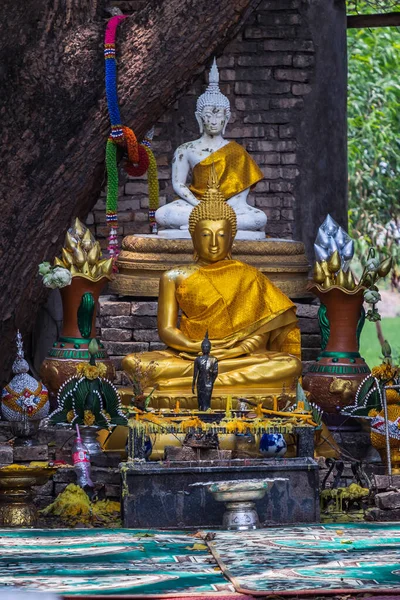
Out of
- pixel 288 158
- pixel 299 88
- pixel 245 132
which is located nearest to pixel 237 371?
pixel 288 158

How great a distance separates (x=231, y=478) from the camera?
22.0 ft

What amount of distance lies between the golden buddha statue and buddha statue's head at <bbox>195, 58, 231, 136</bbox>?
73cm

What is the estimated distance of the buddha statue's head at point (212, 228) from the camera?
26.2ft

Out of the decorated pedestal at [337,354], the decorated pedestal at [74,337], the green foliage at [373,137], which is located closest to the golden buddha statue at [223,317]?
the decorated pedestal at [337,354]

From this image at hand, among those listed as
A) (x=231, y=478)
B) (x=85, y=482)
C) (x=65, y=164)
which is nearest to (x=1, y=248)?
(x=65, y=164)

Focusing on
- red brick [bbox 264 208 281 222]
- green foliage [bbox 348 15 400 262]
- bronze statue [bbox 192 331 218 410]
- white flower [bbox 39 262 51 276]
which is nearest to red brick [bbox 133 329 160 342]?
white flower [bbox 39 262 51 276]

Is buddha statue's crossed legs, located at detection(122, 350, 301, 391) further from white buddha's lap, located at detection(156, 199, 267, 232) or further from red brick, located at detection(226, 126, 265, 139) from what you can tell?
red brick, located at detection(226, 126, 265, 139)

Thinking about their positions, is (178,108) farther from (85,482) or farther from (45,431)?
(85,482)

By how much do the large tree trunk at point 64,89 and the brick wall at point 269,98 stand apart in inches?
71.1

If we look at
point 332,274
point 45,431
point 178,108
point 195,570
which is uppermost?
point 178,108

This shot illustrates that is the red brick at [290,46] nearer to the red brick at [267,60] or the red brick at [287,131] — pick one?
the red brick at [267,60]

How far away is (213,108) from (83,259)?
126cm

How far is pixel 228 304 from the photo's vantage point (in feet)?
26.2

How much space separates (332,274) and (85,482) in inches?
70.1
